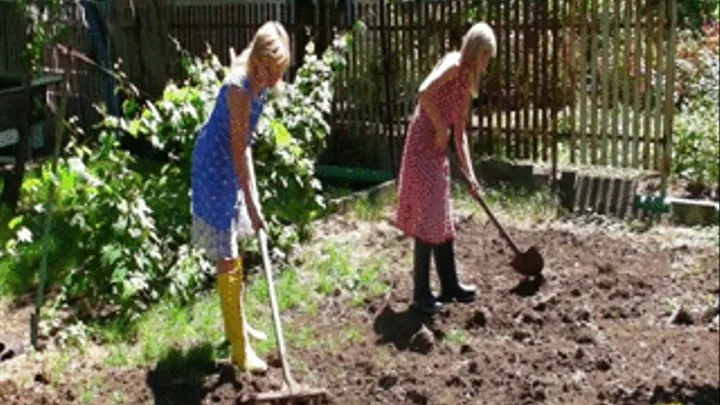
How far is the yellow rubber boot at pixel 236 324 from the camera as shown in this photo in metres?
5.64

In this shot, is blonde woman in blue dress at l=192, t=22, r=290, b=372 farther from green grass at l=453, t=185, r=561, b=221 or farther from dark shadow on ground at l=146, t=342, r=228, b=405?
green grass at l=453, t=185, r=561, b=221

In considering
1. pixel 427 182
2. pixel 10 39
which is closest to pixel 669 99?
pixel 427 182

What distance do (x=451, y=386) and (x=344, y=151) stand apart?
5.93 meters

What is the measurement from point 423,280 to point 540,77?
3.81 m

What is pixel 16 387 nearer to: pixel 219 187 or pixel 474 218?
pixel 219 187

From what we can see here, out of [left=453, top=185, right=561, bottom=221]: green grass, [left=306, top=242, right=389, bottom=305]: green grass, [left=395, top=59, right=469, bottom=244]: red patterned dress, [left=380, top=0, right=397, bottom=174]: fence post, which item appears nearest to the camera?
[left=395, top=59, right=469, bottom=244]: red patterned dress

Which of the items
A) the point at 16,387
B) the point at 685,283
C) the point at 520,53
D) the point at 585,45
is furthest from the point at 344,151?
the point at 16,387

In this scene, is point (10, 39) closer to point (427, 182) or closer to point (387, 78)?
point (387, 78)

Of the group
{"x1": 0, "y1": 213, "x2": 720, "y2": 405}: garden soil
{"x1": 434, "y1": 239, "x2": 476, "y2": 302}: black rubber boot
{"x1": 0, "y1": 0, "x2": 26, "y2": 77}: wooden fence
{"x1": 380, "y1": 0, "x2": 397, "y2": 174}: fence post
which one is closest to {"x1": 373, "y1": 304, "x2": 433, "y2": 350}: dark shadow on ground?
{"x1": 0, "y1": 213, "x2": 720, "y2": 405}: garden soil

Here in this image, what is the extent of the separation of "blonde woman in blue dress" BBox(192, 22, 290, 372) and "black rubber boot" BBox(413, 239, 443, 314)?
112 centimetres

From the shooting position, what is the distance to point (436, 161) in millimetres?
6355

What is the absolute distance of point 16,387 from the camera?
568cm

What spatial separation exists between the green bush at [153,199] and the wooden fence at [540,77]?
170 centimetres

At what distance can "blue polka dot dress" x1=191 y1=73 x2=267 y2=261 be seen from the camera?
5625 mm
